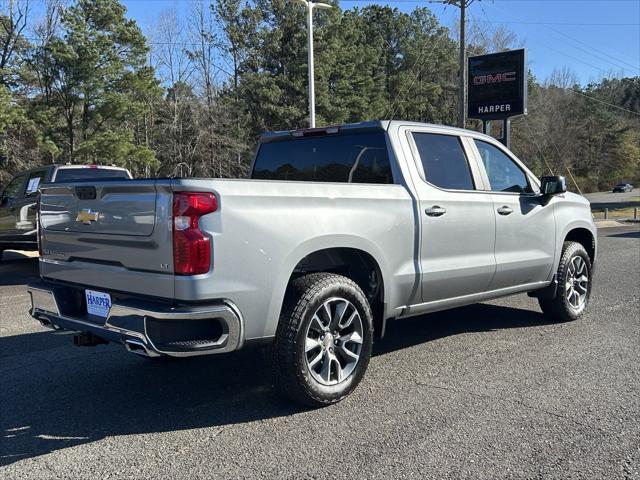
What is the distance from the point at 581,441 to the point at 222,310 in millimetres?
2293

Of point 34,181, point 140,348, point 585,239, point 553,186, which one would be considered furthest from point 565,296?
point 34,181

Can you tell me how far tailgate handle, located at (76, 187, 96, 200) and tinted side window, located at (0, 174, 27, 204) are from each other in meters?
8.33

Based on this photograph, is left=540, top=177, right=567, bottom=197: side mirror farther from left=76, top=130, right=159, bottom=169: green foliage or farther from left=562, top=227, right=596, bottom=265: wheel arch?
left=76, top=130, right=159, bottom=169: green foliage

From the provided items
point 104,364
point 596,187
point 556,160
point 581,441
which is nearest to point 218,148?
point 104,364

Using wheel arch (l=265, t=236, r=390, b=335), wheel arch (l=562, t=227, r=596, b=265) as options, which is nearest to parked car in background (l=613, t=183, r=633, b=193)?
wheel arch (l=562, t=227, r=596, b=265)

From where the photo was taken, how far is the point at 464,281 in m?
5.10

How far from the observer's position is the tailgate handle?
12.7 ft

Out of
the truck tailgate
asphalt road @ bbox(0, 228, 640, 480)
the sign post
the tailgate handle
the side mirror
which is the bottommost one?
asphalt road @ bbox(0, 228, 640, 480)

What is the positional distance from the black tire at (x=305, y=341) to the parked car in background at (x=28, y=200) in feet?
25.0

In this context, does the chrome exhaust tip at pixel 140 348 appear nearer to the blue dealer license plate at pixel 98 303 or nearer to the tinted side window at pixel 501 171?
the blue dealer license plate at pixel 98 303

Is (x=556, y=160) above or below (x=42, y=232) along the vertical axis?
above

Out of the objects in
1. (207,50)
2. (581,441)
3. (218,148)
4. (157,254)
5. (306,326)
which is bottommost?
(581,441)

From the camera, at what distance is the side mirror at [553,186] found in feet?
19.3

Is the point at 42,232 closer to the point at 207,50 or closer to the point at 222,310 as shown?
the point at 222,310
